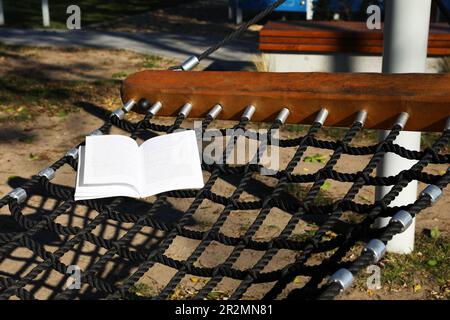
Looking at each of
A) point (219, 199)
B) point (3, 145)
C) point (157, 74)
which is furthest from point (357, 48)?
point (219, 199)

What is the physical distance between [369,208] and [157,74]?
1004mm

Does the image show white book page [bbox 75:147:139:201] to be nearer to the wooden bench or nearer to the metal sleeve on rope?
the metal sleeve on rope

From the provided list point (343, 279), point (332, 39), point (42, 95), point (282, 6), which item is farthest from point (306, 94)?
point (282, 6)

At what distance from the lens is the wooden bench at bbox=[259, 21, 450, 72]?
6.70m

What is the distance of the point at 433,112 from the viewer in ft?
7.47

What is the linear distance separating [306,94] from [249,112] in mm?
Result: 188

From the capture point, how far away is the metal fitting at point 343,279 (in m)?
1.64

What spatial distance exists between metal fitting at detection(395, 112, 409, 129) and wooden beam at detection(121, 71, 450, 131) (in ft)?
0.04

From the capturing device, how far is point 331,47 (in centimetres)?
690

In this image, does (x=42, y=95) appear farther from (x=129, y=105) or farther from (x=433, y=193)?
(x=433, y=193)

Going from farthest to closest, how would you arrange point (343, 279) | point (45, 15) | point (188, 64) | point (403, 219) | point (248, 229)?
point (45, 15), point (188, 64), point (248, 229), point (403, 219), point (343, 279)

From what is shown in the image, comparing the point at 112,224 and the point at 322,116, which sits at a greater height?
the point at 322,116

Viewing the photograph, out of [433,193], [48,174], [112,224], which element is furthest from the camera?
[112,224]
